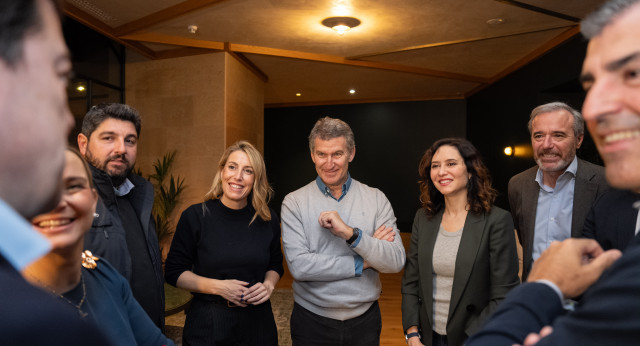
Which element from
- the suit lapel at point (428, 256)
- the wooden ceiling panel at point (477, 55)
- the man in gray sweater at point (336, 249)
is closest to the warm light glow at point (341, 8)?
the wooden ceiling panel at point (477, 55)

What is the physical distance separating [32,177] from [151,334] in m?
0.98

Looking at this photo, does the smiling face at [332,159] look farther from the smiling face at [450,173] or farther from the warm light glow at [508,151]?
the warm light glow at [508,151]

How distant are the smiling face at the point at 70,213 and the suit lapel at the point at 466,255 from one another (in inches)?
65.6

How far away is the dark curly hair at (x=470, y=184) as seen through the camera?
2.17 m

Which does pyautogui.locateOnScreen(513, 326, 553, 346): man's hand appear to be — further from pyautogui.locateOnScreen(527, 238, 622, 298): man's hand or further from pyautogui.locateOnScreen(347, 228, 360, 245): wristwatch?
pyautogui.locateOnScreen(347, 228, 360, 245): wristwatch

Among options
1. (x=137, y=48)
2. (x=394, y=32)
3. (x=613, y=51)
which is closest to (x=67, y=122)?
(x=613, y=51)

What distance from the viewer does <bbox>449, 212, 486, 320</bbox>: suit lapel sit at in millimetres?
1970

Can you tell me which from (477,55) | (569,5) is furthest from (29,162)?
(477,55)

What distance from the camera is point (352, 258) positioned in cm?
206

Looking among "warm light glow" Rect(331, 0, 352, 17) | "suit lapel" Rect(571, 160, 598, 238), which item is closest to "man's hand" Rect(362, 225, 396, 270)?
"suit lapel" Rect(571, 160, 598, 238)

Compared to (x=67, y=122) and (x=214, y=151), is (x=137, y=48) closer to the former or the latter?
(x=214, y=151)

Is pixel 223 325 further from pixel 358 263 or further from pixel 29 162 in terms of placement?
pixel 29 162

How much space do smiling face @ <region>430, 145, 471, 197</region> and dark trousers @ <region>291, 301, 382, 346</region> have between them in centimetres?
80

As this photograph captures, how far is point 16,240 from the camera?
1.30 feet
